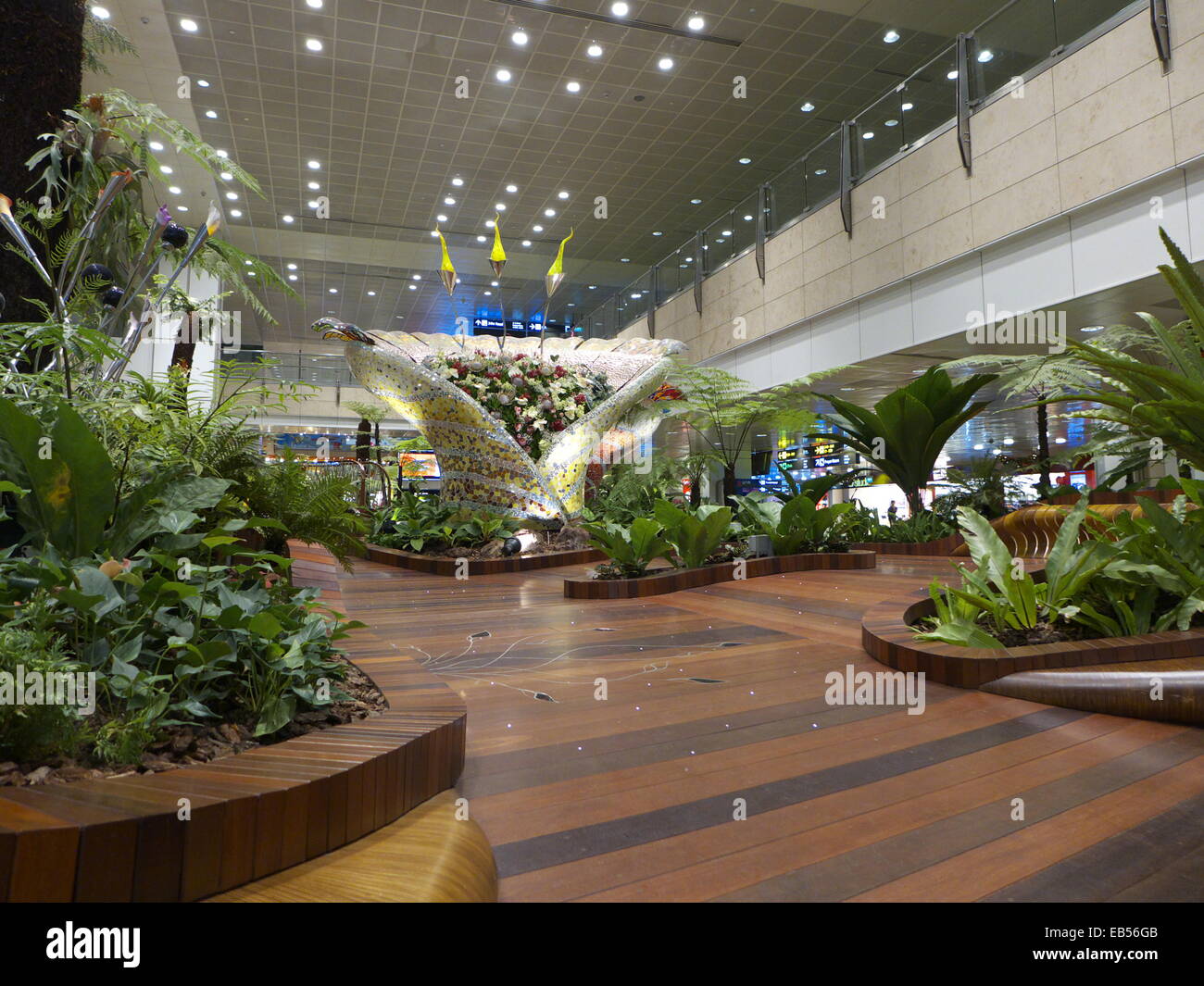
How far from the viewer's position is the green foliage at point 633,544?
4.58 m

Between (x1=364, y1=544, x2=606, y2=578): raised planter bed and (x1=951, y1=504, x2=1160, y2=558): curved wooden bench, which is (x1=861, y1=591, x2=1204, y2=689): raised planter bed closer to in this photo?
(x1=951, y1=504, x2=1160, y2=558): curved wooden bench

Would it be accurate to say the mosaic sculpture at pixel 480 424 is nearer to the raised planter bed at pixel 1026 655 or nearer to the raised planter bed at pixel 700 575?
the raised planter bed at pixel 700 575

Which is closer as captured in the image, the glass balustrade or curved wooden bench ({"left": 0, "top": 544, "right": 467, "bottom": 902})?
curved wooden bench ({"left": 0, "top": 544, "right": 467, "bottom": 902})

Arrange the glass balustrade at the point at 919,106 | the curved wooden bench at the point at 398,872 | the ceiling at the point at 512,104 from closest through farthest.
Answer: the curved wooden bench at the point at 398,872 < the glass balustrade at the point at 919,106 < the ceiling at the point at 512,104

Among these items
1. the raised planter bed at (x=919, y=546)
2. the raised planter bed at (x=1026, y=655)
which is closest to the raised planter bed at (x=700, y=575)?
the raised planter bed at (x=919, y=546)

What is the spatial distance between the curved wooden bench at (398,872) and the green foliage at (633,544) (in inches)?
132

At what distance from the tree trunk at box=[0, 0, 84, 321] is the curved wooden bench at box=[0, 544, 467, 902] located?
2096 mm

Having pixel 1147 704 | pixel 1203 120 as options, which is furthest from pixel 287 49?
pixel 1147 704

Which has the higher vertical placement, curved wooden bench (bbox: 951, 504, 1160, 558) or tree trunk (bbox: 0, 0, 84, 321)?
tree trunk (bbox: 0, 0, 84, 321)

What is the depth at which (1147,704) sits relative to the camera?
6.43ft

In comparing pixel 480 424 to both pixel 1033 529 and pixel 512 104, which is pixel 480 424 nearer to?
pixel 1033 529

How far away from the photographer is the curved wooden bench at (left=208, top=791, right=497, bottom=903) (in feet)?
3.27

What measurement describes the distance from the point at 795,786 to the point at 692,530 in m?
3.38

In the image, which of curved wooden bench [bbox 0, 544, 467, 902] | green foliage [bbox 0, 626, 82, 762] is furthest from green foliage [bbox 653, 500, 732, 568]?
green foliage [bbox 0, 626, 82, 762]
